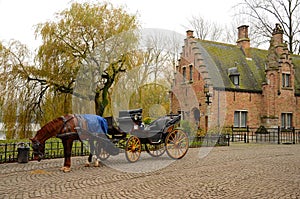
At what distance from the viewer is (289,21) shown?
3428 centimetres

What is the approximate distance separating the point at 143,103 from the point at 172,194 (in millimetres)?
15762

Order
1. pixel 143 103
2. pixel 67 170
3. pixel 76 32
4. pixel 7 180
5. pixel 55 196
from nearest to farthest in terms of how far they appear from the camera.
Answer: pixel 55 196 → pixel 7 180 → pixel 67 170 → pixel 76 32 → pixel 143 103

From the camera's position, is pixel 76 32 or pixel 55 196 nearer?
pixel 55 196

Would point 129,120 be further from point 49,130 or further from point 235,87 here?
point 235,87

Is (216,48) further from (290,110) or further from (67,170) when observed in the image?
(67,170)

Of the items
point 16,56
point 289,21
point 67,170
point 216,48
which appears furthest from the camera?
point 289,21

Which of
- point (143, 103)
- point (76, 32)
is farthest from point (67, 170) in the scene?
point (143, 103)

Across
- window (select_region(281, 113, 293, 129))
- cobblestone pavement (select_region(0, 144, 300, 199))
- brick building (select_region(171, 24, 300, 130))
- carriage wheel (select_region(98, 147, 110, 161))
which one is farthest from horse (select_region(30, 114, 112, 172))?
window (select_region(281, 113, 293, 129))

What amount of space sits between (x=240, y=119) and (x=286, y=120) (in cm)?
421

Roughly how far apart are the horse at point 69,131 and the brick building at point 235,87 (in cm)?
1444

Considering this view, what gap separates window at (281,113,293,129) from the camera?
26.0 meters

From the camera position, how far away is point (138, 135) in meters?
10.6

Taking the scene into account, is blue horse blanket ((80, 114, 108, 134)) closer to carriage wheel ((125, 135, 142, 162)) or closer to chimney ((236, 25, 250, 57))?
carriage wheel ((125, 135, 142, 162))

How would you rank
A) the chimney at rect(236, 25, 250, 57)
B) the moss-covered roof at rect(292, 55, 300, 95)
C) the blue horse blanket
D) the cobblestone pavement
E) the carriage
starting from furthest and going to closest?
the chimney at rect(236, 25, 250, 57)
the moss-covered roof at rect(292, 55, 300, 95)
the blue horse blanket
the carriage
the cobblestone pavement
